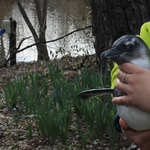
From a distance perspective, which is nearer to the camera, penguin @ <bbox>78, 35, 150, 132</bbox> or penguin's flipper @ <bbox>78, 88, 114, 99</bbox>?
penguin @ <bbox>78, 35, 150, 132</bbox>

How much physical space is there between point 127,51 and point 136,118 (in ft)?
0.80

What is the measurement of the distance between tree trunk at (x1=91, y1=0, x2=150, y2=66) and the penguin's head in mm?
1548

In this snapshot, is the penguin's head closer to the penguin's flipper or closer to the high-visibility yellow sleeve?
the penguin's flipper

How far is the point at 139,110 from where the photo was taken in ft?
3.26

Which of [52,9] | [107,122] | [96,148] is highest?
[52,9]

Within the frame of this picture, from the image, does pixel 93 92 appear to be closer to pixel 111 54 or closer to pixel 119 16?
pixel 111 54

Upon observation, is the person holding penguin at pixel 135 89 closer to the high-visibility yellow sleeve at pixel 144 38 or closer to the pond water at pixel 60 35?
the high-visibility yellow sleeve at pixel 144 38

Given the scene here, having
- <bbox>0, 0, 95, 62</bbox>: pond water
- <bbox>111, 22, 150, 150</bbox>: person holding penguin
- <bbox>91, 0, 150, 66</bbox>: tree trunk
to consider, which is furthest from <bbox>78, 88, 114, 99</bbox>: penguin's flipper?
<bbox>0, 0, 95, 62</bbox>: pond water

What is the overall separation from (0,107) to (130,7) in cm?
161

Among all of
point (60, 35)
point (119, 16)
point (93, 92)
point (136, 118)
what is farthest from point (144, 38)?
point (60, 35)

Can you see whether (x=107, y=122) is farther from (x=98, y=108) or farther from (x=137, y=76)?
(x=137, y=76)

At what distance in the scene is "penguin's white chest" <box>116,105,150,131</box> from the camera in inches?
38.8

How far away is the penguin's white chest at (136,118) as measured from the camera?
0.99 metres

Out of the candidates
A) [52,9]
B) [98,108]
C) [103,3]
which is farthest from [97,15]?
[52,9]
